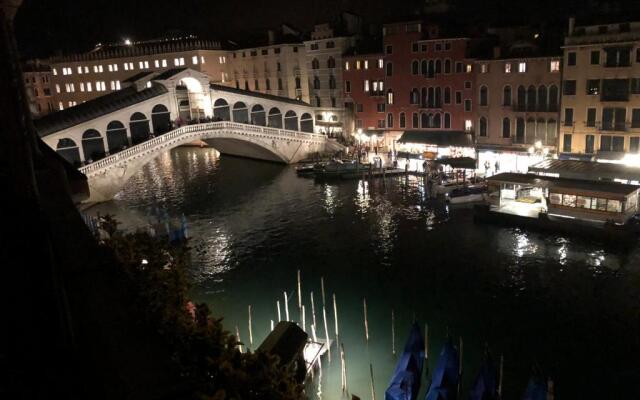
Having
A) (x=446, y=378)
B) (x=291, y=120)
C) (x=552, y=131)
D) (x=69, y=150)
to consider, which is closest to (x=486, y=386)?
(x=446, y=378)

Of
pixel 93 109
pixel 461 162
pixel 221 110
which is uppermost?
pixel 93 109

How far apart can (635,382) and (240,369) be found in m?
12.6

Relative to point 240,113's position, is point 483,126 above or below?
below

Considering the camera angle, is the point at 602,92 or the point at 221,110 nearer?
the point at 602,92

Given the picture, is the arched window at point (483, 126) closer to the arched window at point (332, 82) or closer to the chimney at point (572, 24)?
the chimney at point (572, 24)

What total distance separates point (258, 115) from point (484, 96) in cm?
1901

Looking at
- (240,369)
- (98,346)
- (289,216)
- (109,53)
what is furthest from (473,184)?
(109,53)

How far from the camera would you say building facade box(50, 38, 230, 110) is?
60.7 meters

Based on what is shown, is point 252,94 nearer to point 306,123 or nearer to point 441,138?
point 306,123

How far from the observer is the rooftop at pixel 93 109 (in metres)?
34.6

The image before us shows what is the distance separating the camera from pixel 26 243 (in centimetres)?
326

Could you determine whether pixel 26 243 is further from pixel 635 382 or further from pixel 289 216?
pixel 289 216

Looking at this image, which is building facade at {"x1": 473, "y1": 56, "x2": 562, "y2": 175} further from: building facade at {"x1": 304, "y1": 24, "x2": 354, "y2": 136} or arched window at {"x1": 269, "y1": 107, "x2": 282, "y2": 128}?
arched window at {"x1": 269, "y1": 107, "x2": 282, "y2": 128}

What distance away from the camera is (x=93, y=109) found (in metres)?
37.2
